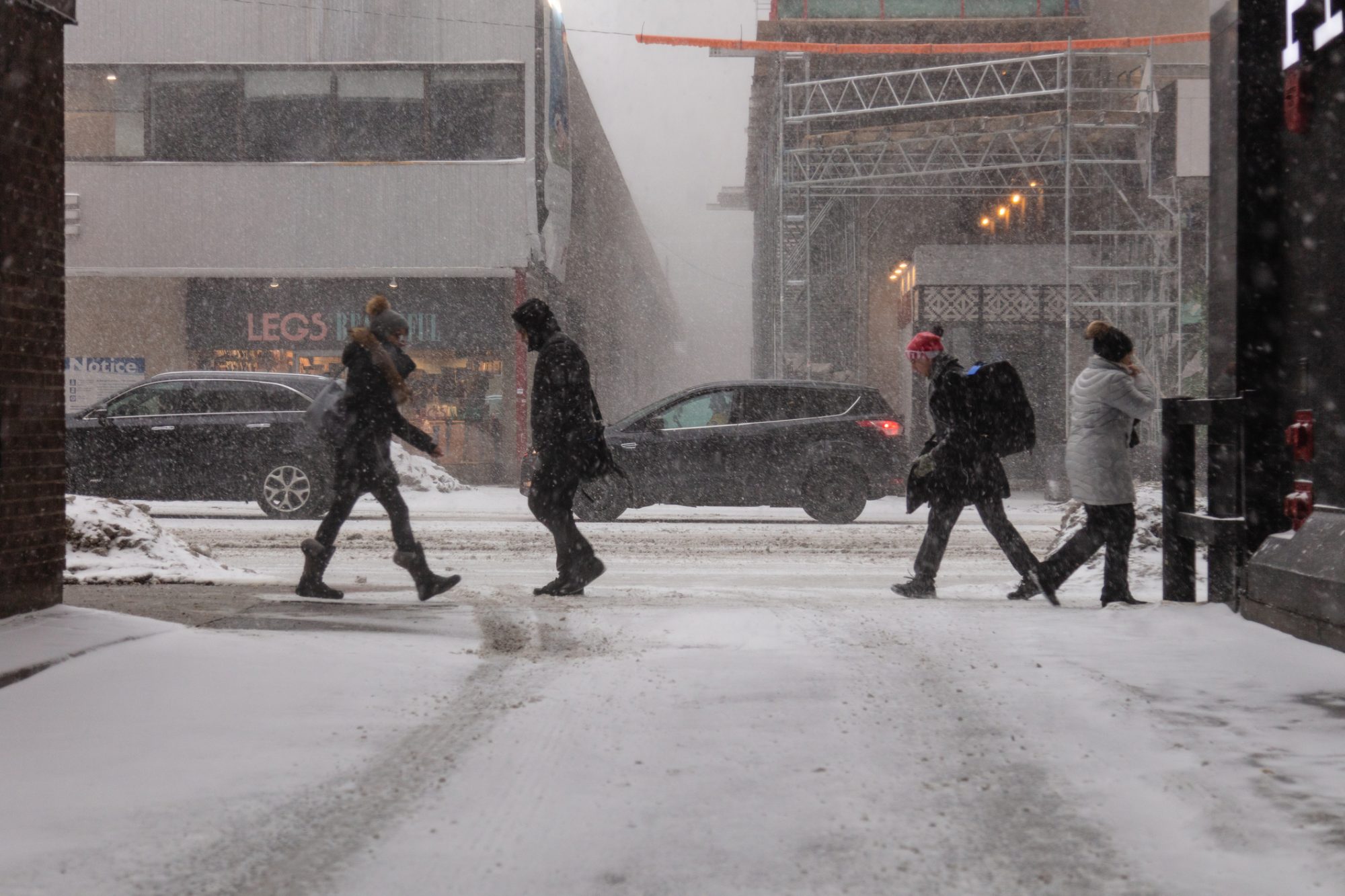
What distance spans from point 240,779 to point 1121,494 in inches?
196

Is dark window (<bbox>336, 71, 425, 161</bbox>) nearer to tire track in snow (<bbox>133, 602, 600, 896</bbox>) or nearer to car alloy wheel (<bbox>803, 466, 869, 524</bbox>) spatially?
car alloy wheel (<bbox>803, 466, 869, 524</bbox>)

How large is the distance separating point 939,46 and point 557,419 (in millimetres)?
22785

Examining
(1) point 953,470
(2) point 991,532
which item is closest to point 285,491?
(1) point 953,470

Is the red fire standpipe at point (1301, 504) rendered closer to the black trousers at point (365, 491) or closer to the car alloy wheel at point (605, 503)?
the black trousers at point (365, 491)

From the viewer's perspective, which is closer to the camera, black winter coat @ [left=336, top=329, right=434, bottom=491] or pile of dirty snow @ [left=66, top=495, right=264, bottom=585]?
black winter coat @ [left=336, top=329, right=434, bottom=491]

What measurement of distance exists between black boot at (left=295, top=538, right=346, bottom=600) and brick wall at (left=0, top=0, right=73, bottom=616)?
138cm

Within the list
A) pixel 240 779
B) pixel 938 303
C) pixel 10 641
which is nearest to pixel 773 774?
pixel 240 779

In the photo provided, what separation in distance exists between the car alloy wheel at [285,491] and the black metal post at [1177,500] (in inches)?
381

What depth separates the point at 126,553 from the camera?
27.3 ft

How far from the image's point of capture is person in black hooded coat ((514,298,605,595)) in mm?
6855

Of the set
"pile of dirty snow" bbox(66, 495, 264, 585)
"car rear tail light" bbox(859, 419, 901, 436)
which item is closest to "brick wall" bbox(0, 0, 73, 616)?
"pile of dirty snow" bbox(66, 495, 264, 585)

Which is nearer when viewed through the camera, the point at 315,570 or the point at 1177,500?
the point at 1177,500

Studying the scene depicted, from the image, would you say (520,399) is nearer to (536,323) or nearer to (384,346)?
(536,323)

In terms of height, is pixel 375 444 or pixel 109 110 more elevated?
pixel 109 110
